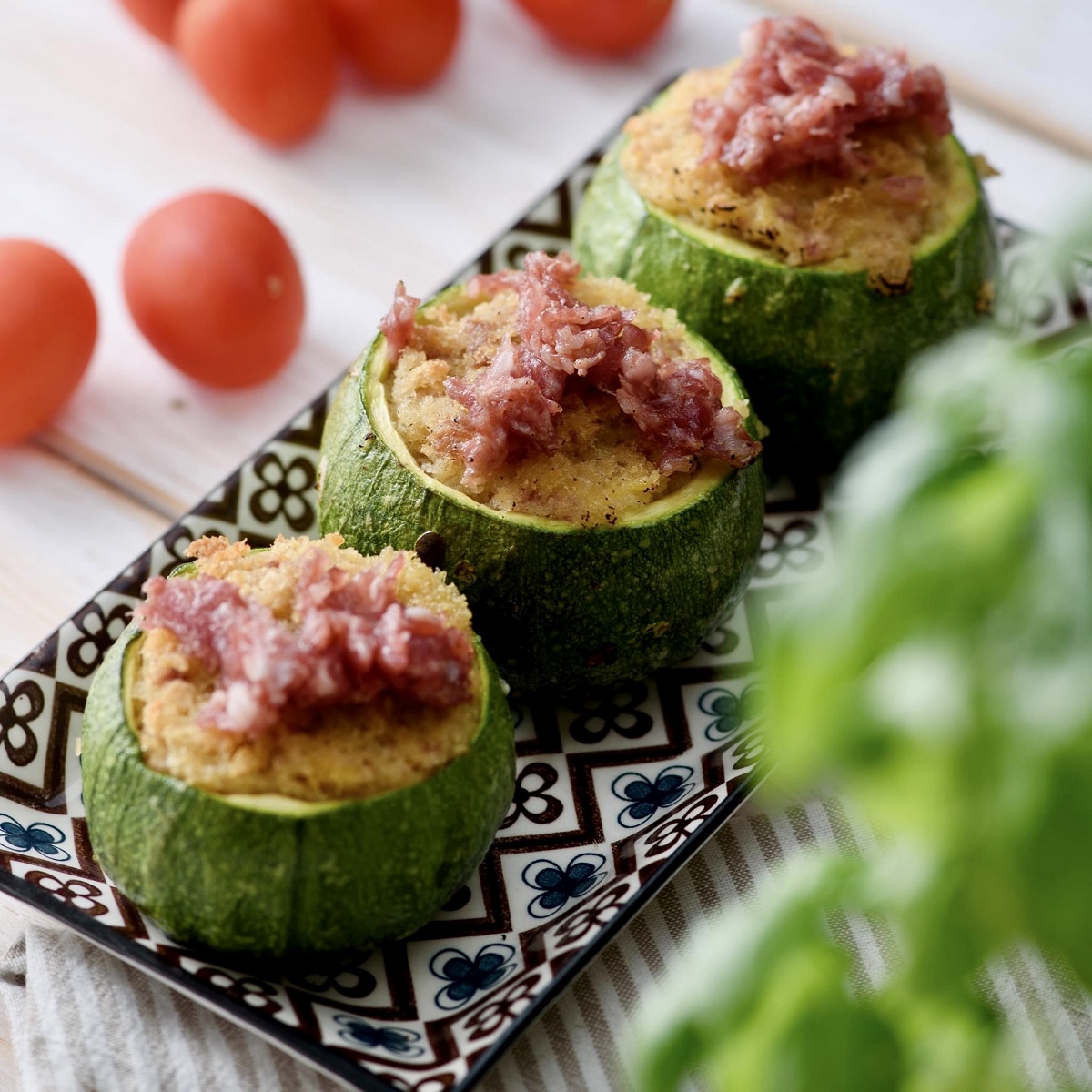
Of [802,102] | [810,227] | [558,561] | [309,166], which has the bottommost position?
[309,166]

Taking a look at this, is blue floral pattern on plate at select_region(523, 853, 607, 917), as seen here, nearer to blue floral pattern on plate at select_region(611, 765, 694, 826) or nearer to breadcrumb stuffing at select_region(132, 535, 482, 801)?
blue floral pattern on plate at select_region(611, 765, 694, 826)

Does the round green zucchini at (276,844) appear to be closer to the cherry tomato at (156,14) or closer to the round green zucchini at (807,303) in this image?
the round green zucchini at (807,303)

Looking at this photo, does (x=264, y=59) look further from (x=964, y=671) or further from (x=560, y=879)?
(x=964, y=671)

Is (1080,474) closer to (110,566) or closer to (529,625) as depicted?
(529,625)

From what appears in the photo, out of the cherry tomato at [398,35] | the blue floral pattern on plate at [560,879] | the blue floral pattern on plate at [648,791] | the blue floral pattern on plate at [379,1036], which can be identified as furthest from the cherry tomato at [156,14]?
the blue floral pattern on plate at [379,1036]

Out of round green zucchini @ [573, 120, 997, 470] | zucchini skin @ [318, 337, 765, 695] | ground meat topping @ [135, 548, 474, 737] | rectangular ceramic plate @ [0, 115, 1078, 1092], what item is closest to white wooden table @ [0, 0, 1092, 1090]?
rectangular ceramic plate @ [0, 115, 1078, 1092]

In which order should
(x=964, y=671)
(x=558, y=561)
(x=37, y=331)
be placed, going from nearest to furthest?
1. (x=964, y=671)
2. (x=558, y=561)
3. (x=37, y=331)

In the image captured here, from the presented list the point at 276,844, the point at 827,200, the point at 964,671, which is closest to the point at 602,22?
the point at 827,200
